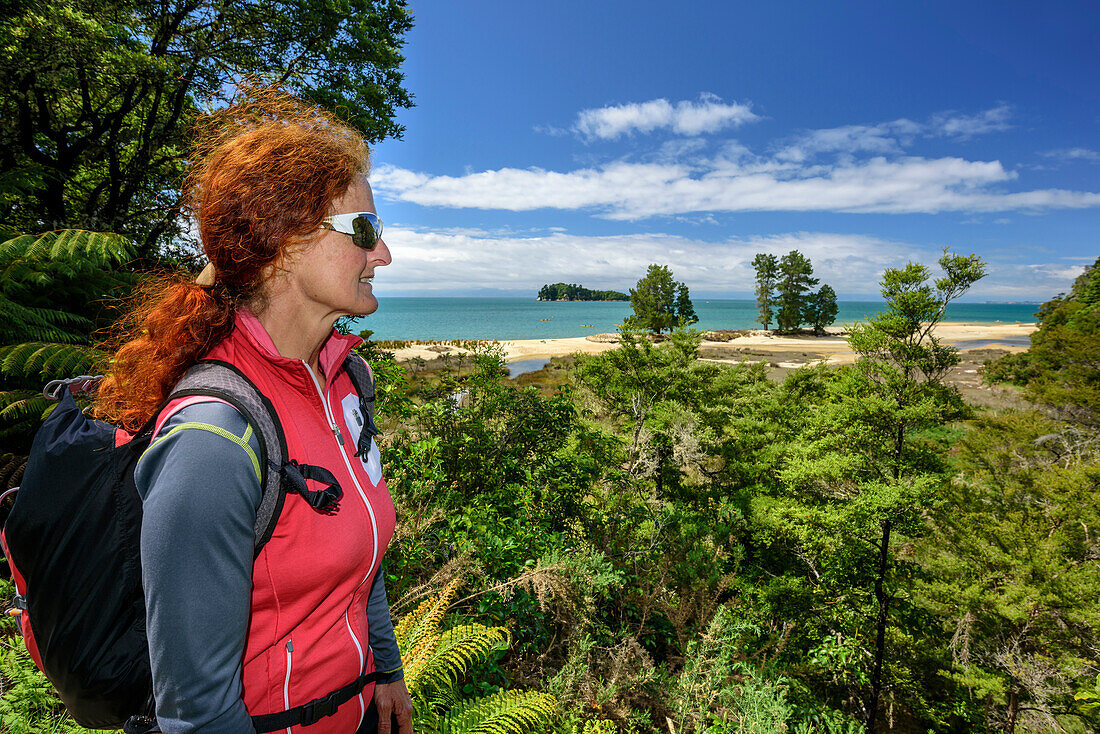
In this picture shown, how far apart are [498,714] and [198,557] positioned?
2.41 metres

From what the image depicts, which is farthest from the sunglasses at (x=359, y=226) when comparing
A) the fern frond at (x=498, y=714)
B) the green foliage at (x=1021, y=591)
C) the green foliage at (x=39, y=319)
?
the green foliage at (x=1021, y=591)

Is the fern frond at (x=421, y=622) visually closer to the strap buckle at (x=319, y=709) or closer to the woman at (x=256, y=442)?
the woman at (x=256, y=442)

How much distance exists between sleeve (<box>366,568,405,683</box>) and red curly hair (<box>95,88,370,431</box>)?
96 centimetres

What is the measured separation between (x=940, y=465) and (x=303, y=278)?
507 inches

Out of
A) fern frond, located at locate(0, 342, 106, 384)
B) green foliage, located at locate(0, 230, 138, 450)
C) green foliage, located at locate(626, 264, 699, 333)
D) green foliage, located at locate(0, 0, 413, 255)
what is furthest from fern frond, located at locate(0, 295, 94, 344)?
green foliage, located at locate(626, 264, 699, 333)

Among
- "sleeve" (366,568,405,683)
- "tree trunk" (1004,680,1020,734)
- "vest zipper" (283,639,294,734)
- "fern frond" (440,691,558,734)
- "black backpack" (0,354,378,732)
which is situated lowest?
"tree trunk" (1004,680,1020,734)

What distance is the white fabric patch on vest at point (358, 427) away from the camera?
1.44m

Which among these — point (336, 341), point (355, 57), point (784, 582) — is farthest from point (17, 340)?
point (784, 582)

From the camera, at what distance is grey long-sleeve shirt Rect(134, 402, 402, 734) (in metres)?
0.84

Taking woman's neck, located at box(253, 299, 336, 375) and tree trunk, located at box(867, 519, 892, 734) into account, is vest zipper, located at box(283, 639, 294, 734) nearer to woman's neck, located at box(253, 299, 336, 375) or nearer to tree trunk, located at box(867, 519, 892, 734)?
woman's neck, located at box(253, 299, 336, 375)

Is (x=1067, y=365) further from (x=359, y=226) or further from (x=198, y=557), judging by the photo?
(x=198, y=557)

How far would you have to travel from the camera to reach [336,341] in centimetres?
151

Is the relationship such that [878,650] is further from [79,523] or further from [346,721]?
[79,523]

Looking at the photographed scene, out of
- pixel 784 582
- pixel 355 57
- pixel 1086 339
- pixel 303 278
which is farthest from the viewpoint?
pixel 1086 339
